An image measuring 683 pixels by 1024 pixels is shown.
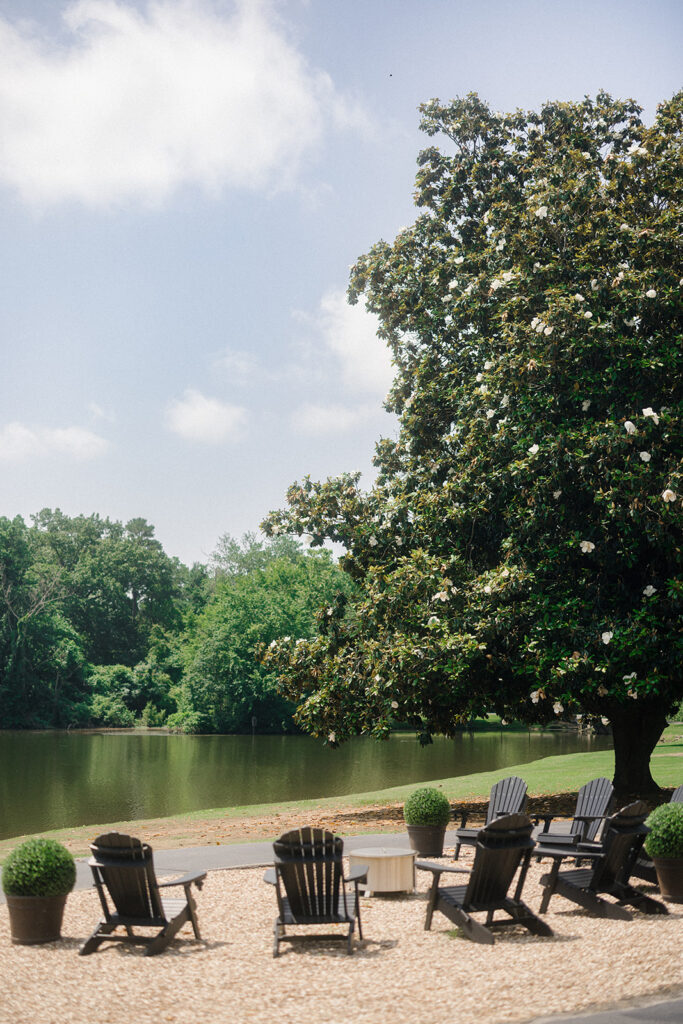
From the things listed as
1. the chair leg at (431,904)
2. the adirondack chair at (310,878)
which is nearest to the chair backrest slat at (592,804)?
the chair leg at (431,904)

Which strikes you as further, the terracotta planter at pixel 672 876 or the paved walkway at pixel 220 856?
the paved walkway at pixel 220 856

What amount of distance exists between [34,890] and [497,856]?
13.4 ft

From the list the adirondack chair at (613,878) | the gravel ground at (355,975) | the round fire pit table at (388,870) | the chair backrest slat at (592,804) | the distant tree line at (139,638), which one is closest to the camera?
the gravel ground at (355,975)

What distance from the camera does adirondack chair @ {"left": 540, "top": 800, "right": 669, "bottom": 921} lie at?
9078mm

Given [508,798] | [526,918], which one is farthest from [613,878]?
[508,798]

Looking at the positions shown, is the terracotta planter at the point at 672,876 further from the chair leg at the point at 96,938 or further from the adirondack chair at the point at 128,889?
the chair leg at the point at 96,938

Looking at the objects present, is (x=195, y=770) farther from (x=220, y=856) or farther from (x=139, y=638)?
(x=139, y=638)

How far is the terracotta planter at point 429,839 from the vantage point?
482 inches

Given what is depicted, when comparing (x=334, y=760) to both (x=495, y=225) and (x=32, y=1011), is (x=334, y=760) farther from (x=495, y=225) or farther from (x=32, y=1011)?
(x=32, y=1011)

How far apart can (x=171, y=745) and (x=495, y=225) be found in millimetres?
41337

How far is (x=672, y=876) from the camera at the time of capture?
32.0 ft

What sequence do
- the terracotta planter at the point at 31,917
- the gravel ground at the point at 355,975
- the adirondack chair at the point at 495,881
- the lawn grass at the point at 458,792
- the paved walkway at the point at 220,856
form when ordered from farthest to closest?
the lawn grass at the point at 458,792, the paved walkway at the point at 220,856, the adirondack chair at the point at 495,881, the terracotta planter at the point at 31,917, the gravel ground at the point at 355,975

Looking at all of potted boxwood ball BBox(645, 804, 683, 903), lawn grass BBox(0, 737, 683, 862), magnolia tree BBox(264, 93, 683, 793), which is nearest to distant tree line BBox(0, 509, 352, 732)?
lawn grass BBox(0, 737, 683, 862)

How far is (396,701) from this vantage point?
54.7 feet
